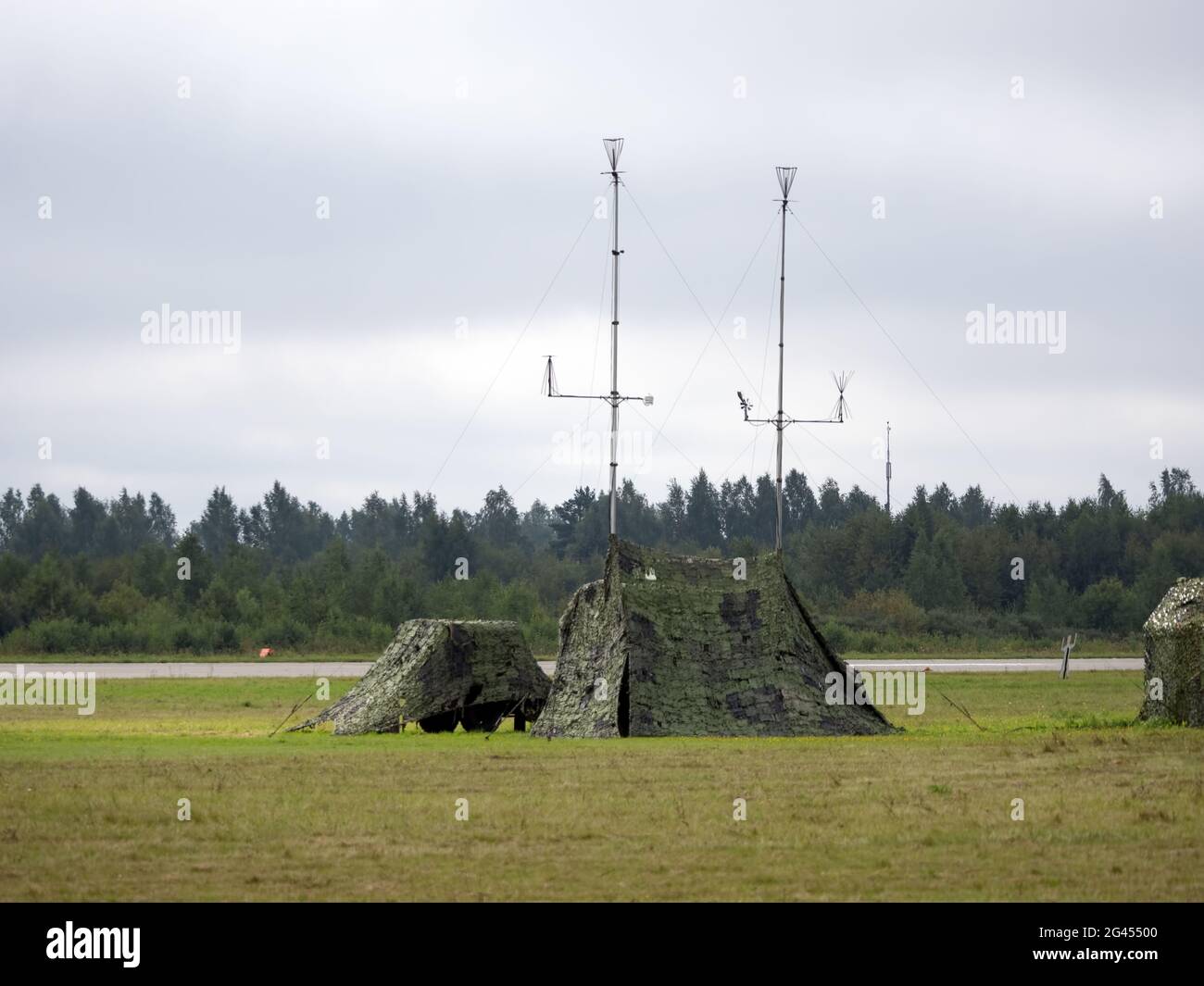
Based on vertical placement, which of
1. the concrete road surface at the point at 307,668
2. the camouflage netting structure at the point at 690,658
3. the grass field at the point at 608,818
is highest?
the camouflage netting structure at the point at 690,658

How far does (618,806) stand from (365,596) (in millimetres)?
69811

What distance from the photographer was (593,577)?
12006 cm

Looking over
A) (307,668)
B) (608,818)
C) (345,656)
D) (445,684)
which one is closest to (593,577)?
(345,656)

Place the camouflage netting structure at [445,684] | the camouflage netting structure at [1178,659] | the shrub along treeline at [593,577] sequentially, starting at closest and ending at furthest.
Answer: the camouflage netting structure at [1178,659] → the camouflage netting structure at [445,684] → the shrub along treeline at [593,577]

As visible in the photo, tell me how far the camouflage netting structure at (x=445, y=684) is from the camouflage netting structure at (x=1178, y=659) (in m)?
11.6

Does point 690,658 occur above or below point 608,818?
above

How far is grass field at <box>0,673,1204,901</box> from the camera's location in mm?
14773

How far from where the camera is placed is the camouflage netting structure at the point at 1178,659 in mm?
29391

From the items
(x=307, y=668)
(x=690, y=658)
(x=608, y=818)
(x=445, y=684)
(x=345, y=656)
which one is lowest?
(x=345, y=656)

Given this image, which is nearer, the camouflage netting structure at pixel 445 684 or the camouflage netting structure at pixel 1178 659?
the camouflage netting structure at pixel 1178 659

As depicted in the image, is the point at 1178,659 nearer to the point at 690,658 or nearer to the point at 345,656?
the point at 690,658

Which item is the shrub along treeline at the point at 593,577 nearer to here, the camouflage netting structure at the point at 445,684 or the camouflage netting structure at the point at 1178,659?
the camouflage netting structure at the point at 445,684

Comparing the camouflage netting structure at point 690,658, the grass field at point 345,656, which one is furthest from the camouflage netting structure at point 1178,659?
the grass field at point 345,656

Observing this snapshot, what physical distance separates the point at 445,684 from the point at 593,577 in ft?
289
